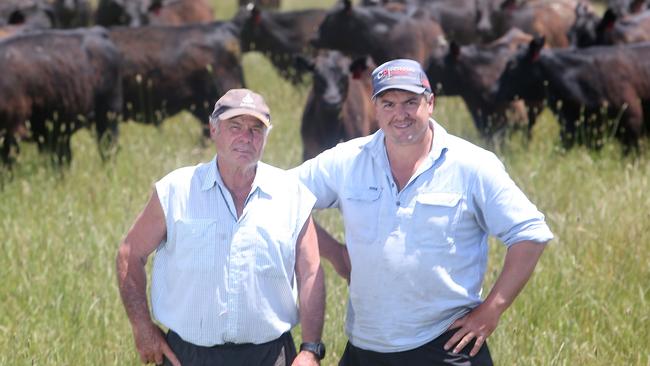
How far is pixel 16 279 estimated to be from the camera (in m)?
7.16

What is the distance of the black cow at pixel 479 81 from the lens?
13039 mm

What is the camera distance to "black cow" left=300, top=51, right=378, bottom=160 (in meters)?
11.0

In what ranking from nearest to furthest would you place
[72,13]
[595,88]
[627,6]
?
1. [595,88]
2. [72,13]
3. [627,6]

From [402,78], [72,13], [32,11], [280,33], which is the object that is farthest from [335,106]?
[72,13]

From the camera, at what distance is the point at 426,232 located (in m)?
4.40

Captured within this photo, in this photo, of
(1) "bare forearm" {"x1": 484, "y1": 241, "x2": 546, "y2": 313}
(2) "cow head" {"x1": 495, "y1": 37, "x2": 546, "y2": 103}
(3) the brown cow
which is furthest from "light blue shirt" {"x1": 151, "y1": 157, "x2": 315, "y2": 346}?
(3) the brown cow

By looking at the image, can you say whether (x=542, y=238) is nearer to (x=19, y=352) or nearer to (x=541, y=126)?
(x=19, y=352)

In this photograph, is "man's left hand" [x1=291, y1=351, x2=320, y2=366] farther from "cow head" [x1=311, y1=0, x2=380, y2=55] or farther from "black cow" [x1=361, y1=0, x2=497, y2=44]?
"black cow" [x1=361, y1=0, x2=497, y2=44]

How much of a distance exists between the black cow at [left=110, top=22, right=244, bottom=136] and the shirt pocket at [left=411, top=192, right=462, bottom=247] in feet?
28.8

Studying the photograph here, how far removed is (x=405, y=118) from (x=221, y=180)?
72 centimetres

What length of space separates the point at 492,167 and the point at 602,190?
522 centimetres

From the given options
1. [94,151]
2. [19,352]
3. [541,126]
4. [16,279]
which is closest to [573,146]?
[541,126]

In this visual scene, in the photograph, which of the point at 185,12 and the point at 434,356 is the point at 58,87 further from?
the point at 185,12

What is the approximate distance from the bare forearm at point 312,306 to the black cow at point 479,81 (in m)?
8.59
